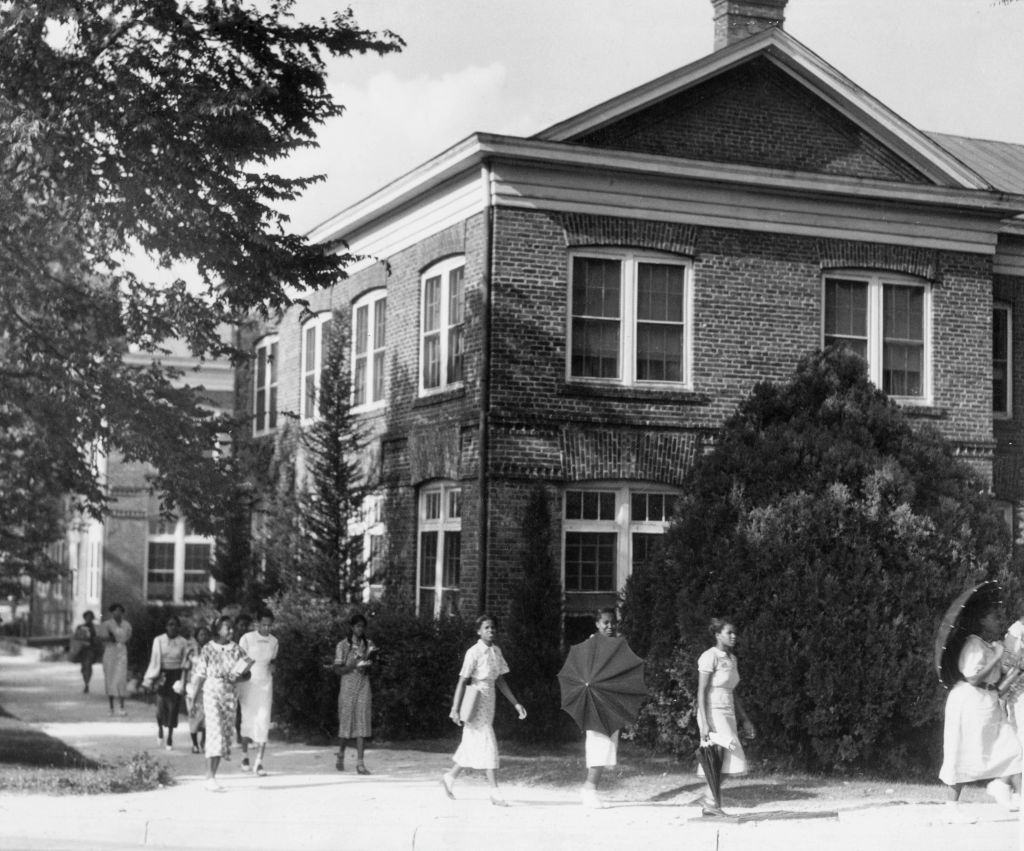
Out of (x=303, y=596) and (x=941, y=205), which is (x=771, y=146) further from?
(x=303, y=596)

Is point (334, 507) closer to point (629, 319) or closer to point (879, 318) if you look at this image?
point (629, 319)

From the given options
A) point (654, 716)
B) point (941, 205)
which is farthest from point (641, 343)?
point (654, 716)

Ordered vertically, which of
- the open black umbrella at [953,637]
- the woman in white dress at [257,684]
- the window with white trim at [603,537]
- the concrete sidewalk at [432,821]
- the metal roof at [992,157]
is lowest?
the concrete sidewalk at [432,821]

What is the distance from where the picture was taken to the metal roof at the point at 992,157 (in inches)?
1138

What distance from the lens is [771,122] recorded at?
24344 millimetres

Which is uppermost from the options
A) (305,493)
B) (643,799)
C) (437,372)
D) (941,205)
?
(941,205)

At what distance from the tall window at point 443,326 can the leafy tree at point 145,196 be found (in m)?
4.34

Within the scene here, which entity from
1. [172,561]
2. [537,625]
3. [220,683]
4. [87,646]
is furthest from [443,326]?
[172,561]

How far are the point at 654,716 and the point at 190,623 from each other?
39.0ft

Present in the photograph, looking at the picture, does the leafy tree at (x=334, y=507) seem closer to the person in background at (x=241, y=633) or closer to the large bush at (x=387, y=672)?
the large bush at (x=387, y=672)

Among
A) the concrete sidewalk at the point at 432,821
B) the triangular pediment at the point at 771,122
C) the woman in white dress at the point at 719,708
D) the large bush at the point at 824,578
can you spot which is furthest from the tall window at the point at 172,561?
the woman in white dress at the point at 719,708

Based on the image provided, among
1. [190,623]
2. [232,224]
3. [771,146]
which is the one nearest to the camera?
[232,224]

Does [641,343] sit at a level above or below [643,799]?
above

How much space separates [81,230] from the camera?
19891 mm
